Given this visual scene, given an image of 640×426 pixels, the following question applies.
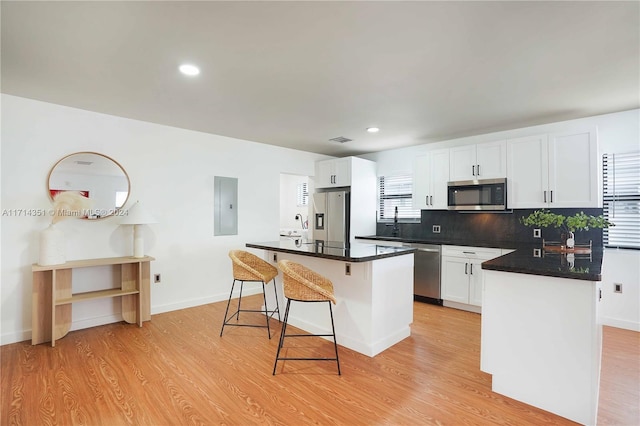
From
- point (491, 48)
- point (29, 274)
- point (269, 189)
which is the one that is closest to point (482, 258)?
point (491, 48)

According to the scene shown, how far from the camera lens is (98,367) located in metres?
2.63

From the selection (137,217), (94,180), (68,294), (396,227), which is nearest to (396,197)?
(396,227)

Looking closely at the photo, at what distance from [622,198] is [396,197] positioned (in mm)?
2898

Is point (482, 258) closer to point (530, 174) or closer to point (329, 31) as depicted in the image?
→ point (530, 174)

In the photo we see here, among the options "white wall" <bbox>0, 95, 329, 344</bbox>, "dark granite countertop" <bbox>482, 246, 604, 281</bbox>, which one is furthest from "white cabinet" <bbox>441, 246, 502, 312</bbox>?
"white wall" <bbox>0, 95, 329, 344</bbox>

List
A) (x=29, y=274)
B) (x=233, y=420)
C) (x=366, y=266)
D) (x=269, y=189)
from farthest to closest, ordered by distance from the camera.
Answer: (x=269, y=189), (x=29, y=274), (x=366, y=266), (x=233, y=420)

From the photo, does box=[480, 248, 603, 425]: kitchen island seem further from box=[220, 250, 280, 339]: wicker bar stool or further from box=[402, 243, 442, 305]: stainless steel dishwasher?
box=[402, 243, 442, 305]: stainless steel dishwasher

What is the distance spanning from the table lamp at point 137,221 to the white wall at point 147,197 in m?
0.23

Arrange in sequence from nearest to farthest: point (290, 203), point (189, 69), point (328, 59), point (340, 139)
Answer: point (328, 59)
point (189, 69)
point (340, 139)
point (290, 203)

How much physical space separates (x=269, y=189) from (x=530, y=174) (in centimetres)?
368

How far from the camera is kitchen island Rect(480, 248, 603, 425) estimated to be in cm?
192

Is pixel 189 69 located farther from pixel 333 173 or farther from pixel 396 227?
pixel 396 227

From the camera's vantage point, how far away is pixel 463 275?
4.23m

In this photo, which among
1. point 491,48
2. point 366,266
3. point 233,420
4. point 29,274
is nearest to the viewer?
point 233,420
